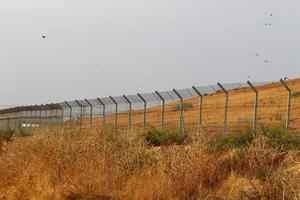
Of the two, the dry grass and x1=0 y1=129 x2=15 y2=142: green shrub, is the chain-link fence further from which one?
the dry grass

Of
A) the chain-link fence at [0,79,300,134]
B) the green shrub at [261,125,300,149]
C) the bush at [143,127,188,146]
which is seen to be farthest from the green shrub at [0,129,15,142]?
the green shrub at [261,125,300,149]

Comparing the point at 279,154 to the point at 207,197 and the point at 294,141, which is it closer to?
the point at 207,197

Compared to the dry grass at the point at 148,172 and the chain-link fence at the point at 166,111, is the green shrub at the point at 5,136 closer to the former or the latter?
the chain-link fence at the point at 166,111

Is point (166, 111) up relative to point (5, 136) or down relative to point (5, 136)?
down

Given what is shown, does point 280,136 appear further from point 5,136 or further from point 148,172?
point 5,136


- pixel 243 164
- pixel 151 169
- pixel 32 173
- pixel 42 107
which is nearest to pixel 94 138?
pixel 32 173

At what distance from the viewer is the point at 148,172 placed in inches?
449

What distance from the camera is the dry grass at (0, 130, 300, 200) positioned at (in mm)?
9508

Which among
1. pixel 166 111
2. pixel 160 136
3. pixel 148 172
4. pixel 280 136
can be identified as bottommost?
pixel 166 111

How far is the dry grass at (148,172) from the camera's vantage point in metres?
9.51

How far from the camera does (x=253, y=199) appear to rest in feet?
27.5

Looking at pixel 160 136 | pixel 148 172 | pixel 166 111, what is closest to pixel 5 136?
pixel 160 136

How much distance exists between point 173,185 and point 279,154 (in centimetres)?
202

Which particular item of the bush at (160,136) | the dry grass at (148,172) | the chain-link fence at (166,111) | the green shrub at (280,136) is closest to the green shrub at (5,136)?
the chain-link fence at (166,111)
